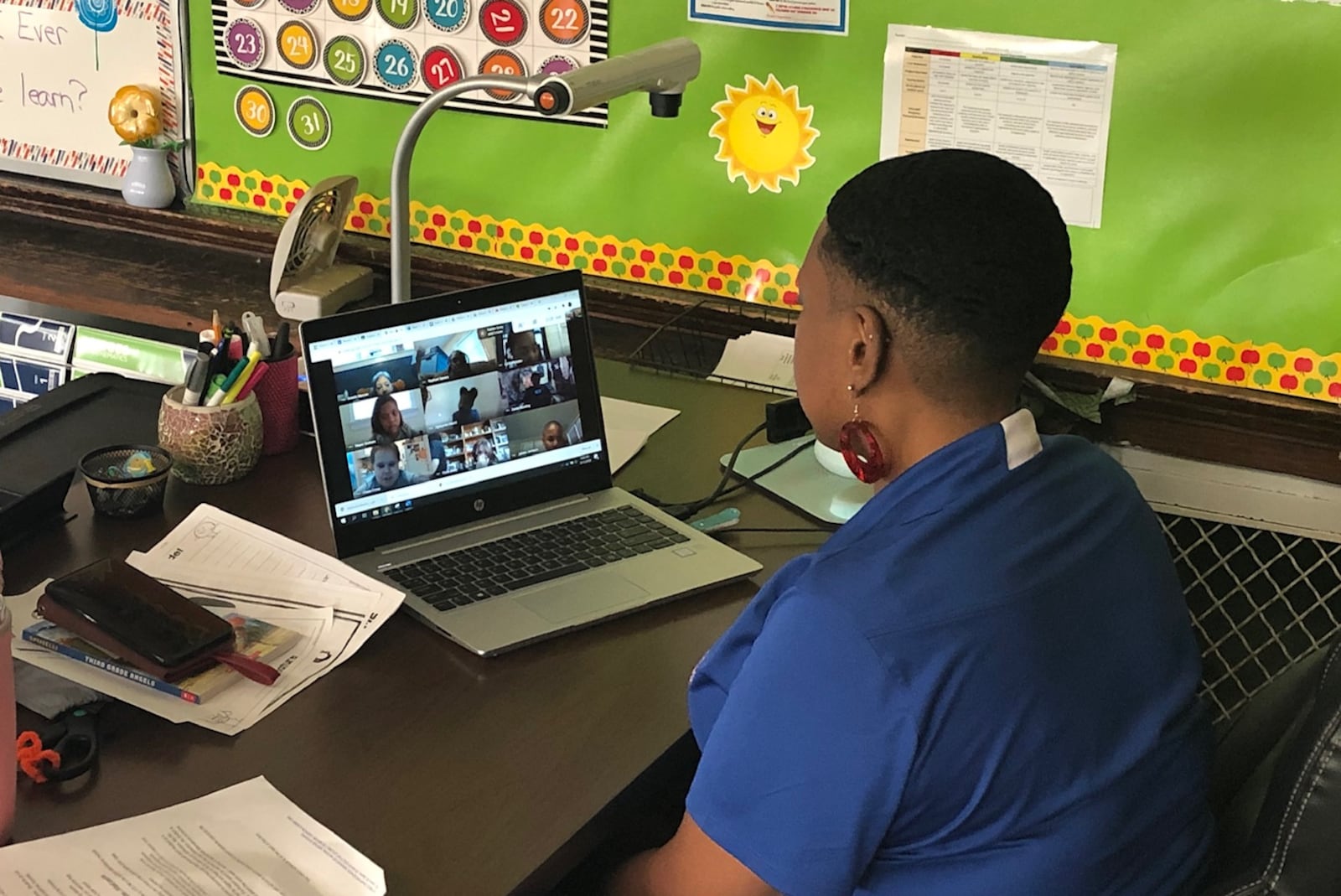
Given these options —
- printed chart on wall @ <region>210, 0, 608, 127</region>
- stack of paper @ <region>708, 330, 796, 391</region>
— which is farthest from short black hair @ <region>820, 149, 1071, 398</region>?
printed chart on wall @ <region>210, 0, 608, 127</region>

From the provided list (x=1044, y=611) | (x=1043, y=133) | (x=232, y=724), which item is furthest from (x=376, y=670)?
(x=1043, y=133)

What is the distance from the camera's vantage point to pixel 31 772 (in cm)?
107

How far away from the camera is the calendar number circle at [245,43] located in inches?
92.9

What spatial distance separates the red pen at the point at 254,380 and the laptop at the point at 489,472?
22 centimetres

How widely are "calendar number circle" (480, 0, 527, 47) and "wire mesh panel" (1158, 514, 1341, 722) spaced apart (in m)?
1.19

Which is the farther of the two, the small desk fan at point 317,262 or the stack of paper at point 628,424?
the small desk fan at point 317,262

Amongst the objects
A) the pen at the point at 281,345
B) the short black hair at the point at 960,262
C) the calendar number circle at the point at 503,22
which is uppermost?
the calendar number circle at the point at 503,22

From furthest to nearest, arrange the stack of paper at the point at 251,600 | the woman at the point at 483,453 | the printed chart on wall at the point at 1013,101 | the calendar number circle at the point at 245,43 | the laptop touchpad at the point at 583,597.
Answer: the calendar number circle at the point at 245,43, the printed chart on wall at the point at 1013,101, the woman at the point at 483,453, the laptop touchpad at the point at 583,597, the stack of paper at the point at 251,600

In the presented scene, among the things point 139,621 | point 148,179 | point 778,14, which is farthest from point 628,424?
point 148,179

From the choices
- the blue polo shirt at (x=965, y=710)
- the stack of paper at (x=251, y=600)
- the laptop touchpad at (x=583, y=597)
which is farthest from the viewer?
the laptop touchpad at (x=583, y=597)

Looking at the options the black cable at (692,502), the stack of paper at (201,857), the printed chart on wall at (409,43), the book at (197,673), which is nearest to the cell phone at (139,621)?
the book at (197,673)

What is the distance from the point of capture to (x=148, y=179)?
2441mm

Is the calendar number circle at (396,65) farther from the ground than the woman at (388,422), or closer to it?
farther from the ground

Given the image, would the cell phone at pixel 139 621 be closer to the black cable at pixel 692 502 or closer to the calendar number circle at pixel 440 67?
the black cable at pixel 692 502
